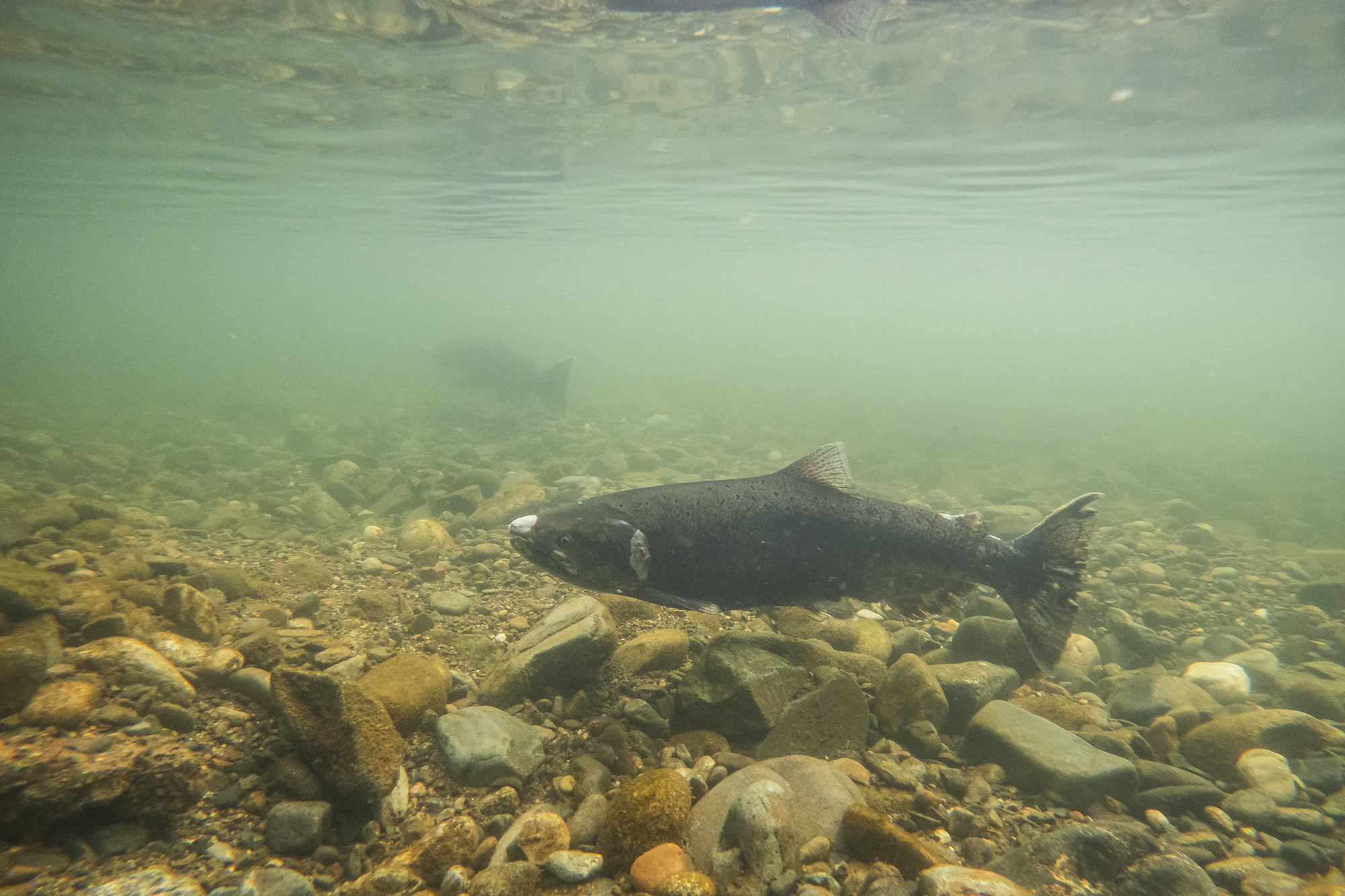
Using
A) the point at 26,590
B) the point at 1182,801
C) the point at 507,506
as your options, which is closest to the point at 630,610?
the point at 1182,801

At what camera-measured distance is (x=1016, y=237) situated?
3409 centimetres

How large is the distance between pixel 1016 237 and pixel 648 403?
2419 cm

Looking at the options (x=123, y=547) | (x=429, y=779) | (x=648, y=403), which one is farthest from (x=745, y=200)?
(x=429, y=779)

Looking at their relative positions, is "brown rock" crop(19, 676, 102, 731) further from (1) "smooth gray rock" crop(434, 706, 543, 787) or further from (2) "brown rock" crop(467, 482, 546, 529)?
(2) "brown rock" crop(467, 482, 546, 529)

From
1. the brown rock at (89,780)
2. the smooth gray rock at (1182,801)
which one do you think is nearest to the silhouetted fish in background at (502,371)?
the brown rock at (89,780)

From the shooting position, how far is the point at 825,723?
11.7 feet

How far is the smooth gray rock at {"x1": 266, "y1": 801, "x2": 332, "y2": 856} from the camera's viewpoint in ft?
8.67

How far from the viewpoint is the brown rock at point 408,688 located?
337 centimetres

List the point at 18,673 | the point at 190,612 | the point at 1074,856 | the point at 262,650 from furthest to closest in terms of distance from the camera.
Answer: the point at 190,612 < the point at 262,650 < the point at 18,673 < the point at 1074,856

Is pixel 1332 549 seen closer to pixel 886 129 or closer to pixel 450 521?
pixel 886 129

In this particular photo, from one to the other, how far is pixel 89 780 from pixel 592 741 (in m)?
2.19

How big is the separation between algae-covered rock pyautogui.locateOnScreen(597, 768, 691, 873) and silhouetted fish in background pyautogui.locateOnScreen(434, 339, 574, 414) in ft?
60.4

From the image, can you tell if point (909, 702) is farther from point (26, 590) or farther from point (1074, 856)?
point (26, 590)

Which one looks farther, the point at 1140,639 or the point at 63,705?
the point at 1140,639
